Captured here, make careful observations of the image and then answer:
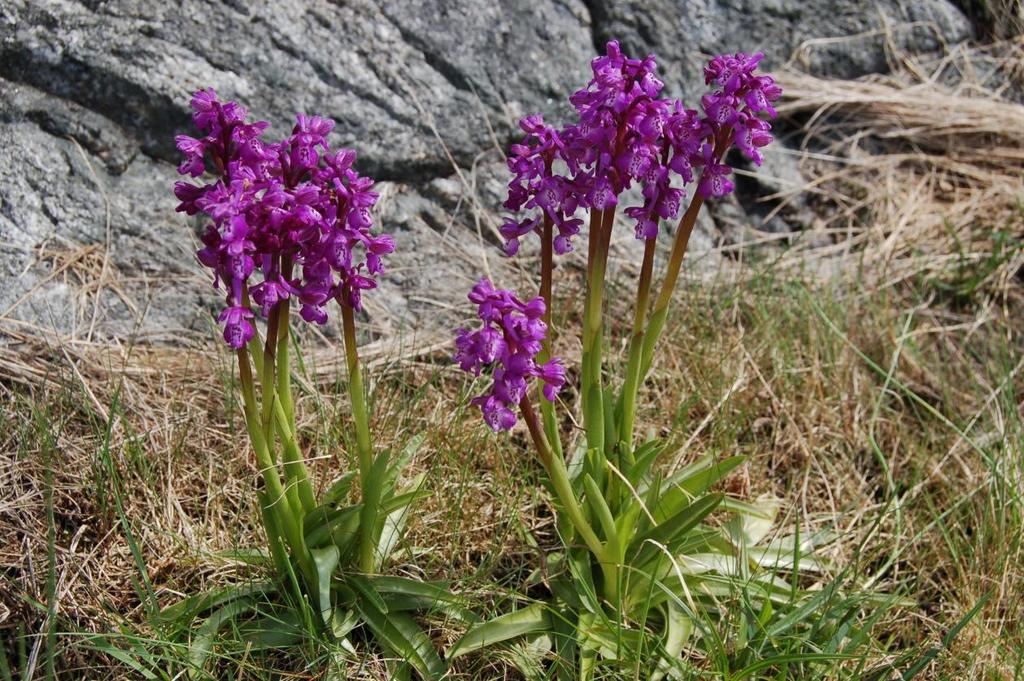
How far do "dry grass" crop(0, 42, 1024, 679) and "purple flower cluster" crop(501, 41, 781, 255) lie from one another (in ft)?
3.25

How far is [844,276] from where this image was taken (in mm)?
4488

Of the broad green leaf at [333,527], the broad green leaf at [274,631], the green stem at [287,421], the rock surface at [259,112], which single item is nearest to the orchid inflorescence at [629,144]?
the green stem at [287,421]

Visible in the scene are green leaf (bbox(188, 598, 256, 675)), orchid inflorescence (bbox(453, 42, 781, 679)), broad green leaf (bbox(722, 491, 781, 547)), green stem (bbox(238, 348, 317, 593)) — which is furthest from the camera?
broad green leaf (bbox(722, 491, 781, 547))

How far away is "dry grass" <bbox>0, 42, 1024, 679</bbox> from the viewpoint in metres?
2.76

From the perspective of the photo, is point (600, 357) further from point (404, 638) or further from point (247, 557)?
point (247, 557)

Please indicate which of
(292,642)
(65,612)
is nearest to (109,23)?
(65,612)

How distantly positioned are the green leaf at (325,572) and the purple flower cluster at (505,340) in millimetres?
700

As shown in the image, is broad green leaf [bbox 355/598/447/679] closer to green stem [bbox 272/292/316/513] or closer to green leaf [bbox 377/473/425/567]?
green leaf [bbox 377/473/425/567]

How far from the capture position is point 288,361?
8.30ft

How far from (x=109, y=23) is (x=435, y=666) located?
9.46 feet

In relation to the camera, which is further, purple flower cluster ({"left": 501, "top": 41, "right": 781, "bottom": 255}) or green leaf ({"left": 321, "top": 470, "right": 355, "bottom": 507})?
green leaf ({"left": 321, "top": 470, "right": 355, "bottom": 507})

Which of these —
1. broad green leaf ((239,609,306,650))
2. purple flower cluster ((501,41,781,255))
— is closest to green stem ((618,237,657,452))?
purple flower cluster ((501,41,781,255))

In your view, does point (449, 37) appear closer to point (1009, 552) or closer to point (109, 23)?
point (109, 23)

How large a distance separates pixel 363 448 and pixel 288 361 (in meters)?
0.30
